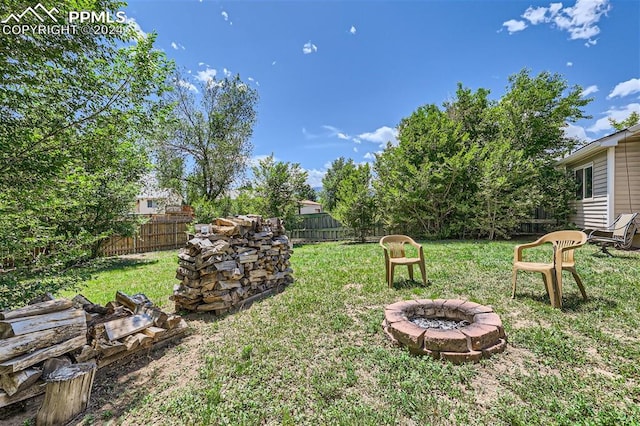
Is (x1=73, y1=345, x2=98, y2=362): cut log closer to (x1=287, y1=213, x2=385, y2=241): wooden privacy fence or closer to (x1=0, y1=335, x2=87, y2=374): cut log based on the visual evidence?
(x1=0, y1=335, x2=87, y2=374): cut log

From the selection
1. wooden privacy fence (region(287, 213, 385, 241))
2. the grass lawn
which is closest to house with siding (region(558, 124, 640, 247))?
the grass lawn

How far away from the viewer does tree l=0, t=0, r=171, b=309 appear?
2164 mm

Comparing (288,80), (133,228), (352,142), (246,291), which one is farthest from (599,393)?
(352,142)

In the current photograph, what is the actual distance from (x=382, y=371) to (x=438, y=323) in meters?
1.08

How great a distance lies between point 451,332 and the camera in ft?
7.79

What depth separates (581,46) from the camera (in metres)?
9.38

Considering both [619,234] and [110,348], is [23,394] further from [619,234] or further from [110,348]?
[619,234]

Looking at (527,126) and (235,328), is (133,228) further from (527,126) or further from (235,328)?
(527,126)

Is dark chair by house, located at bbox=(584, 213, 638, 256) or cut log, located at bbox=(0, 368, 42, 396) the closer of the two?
cut log, located at bbox=(0, 368, 42, 396)

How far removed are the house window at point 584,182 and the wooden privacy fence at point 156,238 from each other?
1389 cm

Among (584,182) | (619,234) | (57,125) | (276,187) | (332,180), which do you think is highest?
(332,180)

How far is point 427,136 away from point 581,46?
5648 millimetres

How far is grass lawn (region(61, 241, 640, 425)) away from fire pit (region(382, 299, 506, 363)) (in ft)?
0.28

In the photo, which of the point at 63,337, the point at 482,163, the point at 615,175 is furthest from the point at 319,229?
the point at 63,337
